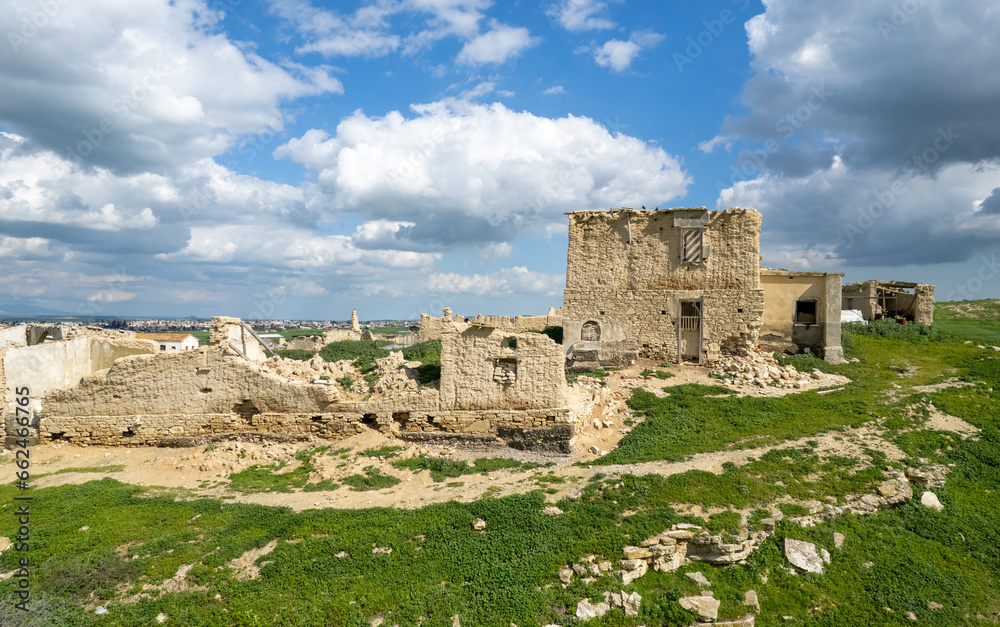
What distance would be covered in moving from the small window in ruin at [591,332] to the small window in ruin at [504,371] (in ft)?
25.8

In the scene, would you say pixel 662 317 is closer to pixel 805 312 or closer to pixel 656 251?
pixel 656 251

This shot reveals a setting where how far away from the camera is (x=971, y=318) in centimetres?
3375

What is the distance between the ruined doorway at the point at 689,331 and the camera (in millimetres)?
19156

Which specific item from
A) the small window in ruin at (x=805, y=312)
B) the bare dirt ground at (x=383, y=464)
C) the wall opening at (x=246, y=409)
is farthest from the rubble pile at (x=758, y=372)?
the wall opening at (x=246, y=409)

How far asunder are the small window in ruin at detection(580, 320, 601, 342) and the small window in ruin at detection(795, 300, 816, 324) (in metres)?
8.84

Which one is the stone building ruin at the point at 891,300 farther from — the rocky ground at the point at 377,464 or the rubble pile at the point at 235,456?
the rubble pile at the point at 235,456

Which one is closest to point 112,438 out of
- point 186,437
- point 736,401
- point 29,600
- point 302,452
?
point 186,437

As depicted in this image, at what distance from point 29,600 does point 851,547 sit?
42.8 feet

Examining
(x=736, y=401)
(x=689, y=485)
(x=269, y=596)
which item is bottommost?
(x=269, y=596)

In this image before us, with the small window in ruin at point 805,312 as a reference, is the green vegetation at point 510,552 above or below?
below

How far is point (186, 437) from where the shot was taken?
12.7 metres

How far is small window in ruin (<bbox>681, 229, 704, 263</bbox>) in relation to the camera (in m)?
18.9

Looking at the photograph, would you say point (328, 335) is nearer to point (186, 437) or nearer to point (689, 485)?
point (186, 437)

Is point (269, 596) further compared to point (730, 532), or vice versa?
point (730, 532)
